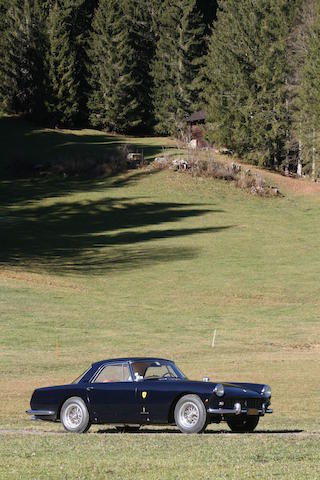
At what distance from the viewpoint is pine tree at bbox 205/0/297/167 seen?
89.9 meters

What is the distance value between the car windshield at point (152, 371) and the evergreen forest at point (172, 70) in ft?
238

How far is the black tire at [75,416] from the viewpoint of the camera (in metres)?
15.3

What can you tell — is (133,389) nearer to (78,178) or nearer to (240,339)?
(240,339)

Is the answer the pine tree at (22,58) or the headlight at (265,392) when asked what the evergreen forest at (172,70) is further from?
the headlight at (265,392)

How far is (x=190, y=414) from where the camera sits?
14523mm

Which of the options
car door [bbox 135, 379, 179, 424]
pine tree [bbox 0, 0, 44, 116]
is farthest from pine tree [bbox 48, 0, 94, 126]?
car door [bbox 135, 379, 179, 424]

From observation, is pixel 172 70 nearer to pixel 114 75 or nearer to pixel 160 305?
pixel 114 75

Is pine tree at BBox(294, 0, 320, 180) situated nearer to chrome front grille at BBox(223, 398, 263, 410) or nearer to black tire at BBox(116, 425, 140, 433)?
black tire at BBox(116, 425, 140, 433)

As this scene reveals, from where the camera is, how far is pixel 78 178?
279ft

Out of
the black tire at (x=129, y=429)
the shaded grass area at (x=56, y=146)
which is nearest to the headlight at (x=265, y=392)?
the black tire at (x=129, y=429)

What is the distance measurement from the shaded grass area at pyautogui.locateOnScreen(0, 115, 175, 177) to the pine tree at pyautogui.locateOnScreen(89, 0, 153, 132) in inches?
93.5

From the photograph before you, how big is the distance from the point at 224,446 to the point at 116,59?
3735 inches

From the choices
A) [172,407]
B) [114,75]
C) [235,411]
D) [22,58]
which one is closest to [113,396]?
[172,407]

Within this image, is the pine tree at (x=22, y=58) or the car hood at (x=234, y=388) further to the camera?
the pine tree at (x=22, y=58)
